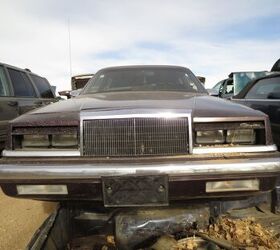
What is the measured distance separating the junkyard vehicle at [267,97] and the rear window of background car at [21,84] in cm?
368

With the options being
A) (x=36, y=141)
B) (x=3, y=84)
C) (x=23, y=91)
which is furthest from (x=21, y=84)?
(x=36, y=141)

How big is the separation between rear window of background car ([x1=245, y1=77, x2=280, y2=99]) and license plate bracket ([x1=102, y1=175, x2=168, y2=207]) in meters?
2.69

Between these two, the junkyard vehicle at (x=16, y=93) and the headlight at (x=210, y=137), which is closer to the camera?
the headlight at (x=210, y=137)

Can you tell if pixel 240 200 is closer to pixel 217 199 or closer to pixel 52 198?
pixel 217 199

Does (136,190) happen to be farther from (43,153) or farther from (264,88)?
(264,88)

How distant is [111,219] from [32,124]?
3.14 ft

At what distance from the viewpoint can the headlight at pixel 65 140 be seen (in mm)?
3010

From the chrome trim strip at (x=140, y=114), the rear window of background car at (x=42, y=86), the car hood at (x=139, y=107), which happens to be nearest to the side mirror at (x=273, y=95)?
the car hood at (x=139, y=107)

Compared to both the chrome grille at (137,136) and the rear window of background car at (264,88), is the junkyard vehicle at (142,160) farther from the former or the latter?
the rear window of background car at (264,88)


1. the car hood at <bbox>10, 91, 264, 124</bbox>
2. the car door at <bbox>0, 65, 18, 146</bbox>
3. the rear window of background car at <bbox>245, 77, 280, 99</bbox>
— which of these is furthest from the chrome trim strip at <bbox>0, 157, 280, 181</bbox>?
the car door at <bbox>0, 65, 18, 146</bbox>

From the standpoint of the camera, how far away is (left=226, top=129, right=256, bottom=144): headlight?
2988 mm

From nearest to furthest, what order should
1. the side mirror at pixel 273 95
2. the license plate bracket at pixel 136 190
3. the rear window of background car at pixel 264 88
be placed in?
the license plate bracket at pixel 136 190, the side mirror at pixel 273 95, the rear window of background car at pixel 264 88

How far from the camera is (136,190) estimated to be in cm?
279

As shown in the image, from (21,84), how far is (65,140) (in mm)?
4913
